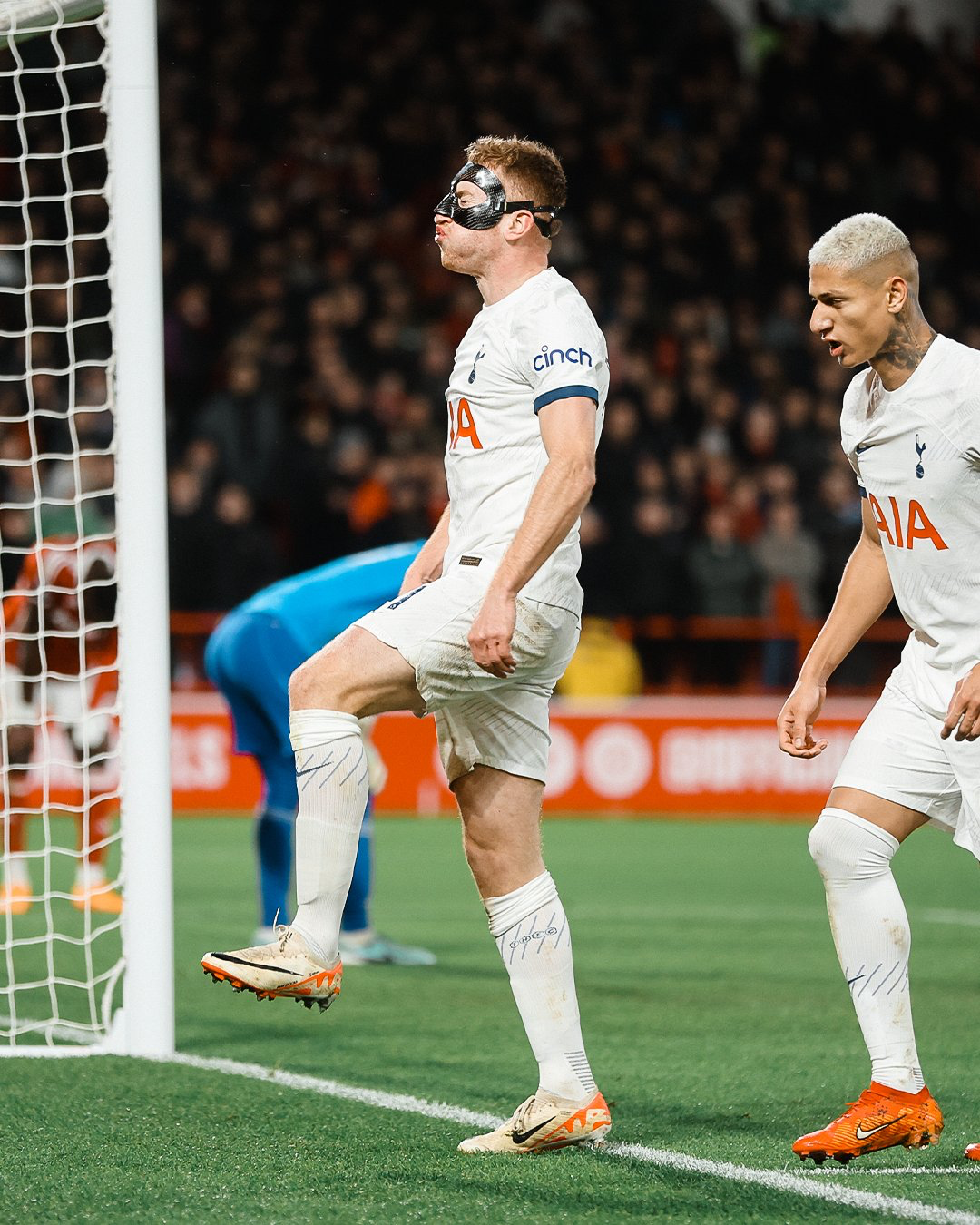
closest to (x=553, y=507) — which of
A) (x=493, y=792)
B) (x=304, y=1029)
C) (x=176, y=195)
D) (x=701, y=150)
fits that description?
(x=493, y=792)

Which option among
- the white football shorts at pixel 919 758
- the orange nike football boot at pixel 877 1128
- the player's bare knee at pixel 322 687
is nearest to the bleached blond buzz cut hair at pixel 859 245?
the white football shorts at pixel 919 758

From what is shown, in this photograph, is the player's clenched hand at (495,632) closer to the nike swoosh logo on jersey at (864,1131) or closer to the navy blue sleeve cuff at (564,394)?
the navy blue sleeve cuff at (564,394)

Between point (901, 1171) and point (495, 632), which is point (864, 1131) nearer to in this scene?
point (901, 1171)

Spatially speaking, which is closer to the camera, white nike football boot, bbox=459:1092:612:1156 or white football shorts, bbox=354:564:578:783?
white football shorts, bbox=354:564:578:783

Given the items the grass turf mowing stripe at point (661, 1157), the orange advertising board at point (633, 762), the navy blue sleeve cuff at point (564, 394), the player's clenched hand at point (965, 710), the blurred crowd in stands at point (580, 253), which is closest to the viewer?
the grass turf mowing stripe at point (661, 1157)

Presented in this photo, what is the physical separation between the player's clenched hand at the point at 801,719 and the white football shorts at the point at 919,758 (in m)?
0.12

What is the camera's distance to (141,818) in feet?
17.7

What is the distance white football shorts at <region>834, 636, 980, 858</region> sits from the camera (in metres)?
4.04

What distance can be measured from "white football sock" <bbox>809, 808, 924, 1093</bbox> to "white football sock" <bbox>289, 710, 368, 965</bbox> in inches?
40.4

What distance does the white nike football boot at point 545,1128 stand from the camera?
4.17 m

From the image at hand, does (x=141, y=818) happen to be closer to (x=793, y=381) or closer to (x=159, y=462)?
(x=159, y=462)

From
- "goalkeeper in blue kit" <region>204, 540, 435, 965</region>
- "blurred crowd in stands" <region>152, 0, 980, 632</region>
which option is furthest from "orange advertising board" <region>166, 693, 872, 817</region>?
"goalkeeper in blue kit" <region>204, 540, 435, 965</region>

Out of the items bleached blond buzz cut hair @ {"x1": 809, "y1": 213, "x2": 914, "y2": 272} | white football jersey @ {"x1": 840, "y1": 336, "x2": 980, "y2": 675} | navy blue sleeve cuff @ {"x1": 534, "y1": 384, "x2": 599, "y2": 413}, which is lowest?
white football jersey @ {"x1": 840, "y1": 336, "x2": 980, "y2": 675}

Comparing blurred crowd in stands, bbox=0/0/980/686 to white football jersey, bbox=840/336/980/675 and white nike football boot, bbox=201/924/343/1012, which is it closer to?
white football jersey, bbox=840/336/980/675
